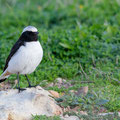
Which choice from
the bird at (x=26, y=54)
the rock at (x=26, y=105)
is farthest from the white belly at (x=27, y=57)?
the rock at (x=26, y=105)

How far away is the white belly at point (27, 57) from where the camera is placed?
5590 mm

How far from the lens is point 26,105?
201 inches

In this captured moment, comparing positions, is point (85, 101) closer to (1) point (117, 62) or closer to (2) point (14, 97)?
(2) point (14, 97)

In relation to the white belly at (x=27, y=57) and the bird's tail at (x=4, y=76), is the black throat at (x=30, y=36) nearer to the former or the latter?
the white belly at (x=27, y=57)

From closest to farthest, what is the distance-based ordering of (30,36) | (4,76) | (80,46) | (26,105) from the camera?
1. (26,105)
2. (30,36)
3. (4,76)
4. (80,46)

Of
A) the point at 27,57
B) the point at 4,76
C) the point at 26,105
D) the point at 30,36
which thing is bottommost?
the point at 26,105

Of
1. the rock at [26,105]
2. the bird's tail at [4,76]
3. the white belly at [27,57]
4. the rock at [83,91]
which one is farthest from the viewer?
the bird's tail at [4,76]

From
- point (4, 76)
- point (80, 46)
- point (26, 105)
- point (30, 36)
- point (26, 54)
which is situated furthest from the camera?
point (80, 46)

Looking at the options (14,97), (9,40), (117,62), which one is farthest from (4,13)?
(14,97)

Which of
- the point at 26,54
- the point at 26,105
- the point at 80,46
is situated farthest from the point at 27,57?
the point at 80,46

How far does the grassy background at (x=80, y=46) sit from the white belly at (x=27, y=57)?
85 centimetres

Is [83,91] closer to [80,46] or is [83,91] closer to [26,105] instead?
[26,105]

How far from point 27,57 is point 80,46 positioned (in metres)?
2.44

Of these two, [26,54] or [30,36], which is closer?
[26,54]
